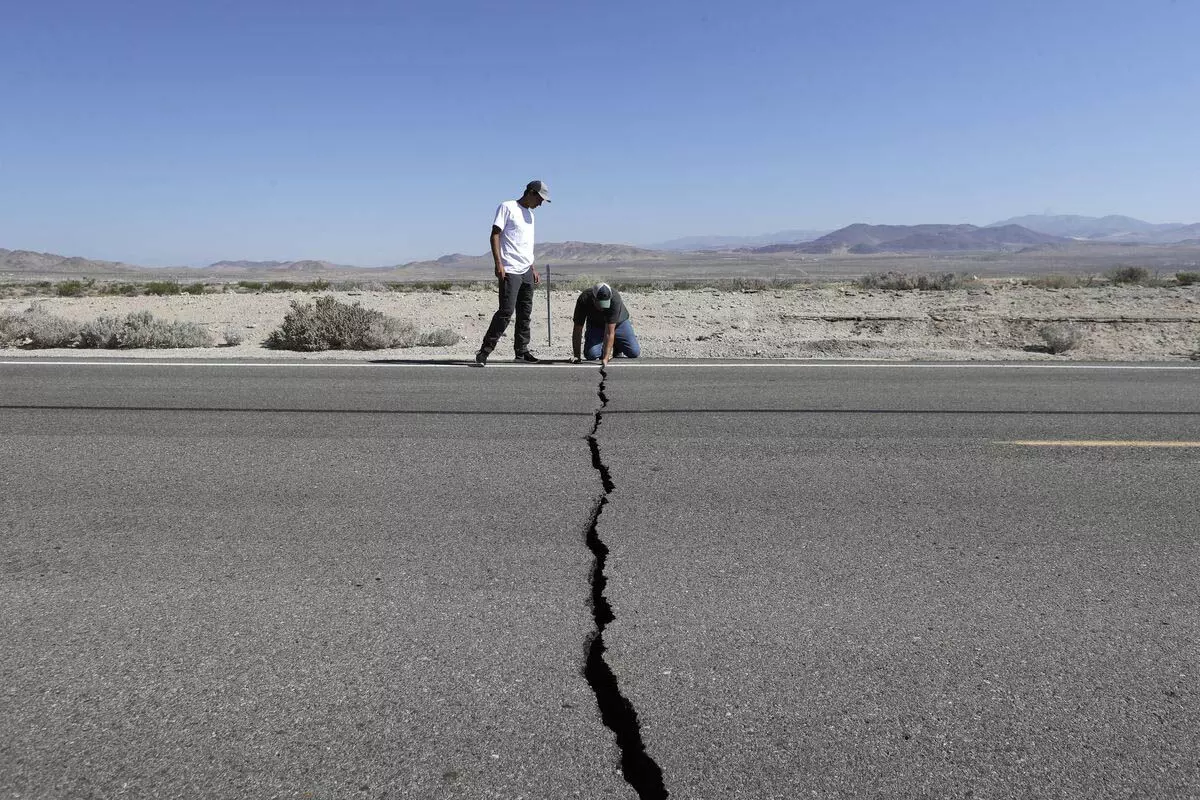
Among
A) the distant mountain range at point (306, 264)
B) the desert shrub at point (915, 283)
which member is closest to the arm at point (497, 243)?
the desert shrub at point (915, 283)

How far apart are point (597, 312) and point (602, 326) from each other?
23cm

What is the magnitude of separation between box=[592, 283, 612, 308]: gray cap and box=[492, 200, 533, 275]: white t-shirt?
0.81 m

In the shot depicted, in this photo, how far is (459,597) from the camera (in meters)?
3.66

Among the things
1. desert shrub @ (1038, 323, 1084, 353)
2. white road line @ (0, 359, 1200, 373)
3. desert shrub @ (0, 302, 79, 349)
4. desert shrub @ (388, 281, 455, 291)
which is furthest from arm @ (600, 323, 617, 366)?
desert shrub @ (388, 281, 455, 291)

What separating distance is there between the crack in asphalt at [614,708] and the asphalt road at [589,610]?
3 centimetres

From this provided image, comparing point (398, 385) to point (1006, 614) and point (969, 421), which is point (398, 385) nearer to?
point (969, 421)

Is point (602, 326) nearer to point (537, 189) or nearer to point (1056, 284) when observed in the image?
point (537, 189)

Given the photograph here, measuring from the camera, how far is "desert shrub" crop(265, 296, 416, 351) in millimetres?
13016

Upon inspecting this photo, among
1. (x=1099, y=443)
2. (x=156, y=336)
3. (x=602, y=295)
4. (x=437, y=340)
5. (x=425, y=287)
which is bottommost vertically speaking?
(x=1099, y=443)

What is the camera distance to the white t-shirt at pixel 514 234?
995 cm

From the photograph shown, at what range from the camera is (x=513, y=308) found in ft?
34.0

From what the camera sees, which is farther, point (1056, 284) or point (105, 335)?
point (1056, 284)

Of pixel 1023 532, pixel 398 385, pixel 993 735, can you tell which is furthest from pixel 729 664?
pixel 398 385

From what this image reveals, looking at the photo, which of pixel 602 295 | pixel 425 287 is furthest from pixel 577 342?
pixel 425 287
